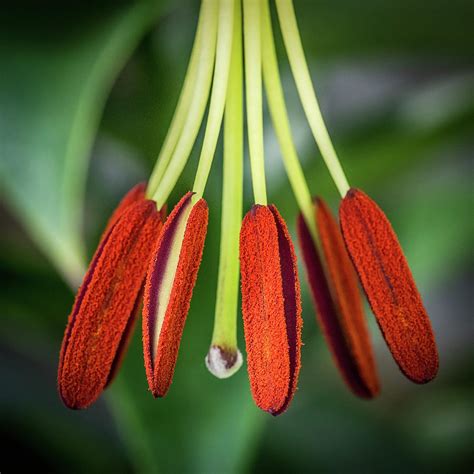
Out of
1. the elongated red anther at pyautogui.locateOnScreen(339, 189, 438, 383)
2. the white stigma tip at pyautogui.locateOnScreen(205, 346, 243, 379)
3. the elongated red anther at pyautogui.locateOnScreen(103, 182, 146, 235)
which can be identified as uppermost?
the elongated red anther at pyautogui.locateOnScreen(103, 182, 146, 235)

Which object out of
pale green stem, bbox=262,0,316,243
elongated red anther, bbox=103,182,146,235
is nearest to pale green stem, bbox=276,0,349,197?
pale green stem, bbox=262,0,316,243

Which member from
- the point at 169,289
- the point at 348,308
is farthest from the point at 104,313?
the point at 348,308

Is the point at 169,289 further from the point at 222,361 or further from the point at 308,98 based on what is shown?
the point at 308,98

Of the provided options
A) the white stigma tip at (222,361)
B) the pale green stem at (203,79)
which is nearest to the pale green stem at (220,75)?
the pale green stem at (203,79)

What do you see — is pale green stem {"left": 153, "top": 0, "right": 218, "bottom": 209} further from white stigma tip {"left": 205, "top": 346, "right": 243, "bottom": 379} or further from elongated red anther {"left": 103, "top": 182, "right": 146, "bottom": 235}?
white stigma tip {"left": 205, "top": 346, "right": 243, "bottom": 379}

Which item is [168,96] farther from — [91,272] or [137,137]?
[91,272]

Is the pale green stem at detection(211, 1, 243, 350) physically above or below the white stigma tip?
above

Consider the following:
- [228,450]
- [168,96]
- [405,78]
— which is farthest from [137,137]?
[405,78]
